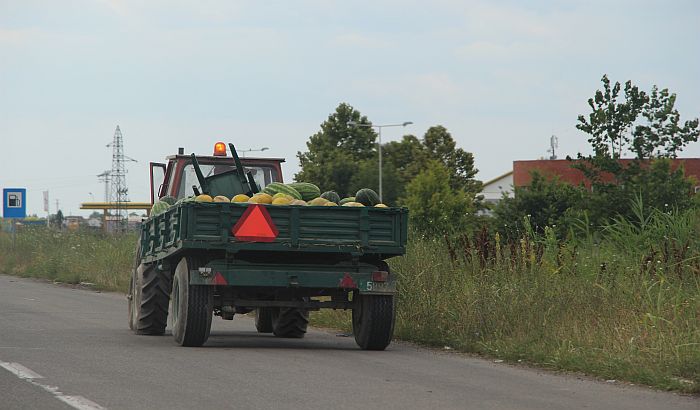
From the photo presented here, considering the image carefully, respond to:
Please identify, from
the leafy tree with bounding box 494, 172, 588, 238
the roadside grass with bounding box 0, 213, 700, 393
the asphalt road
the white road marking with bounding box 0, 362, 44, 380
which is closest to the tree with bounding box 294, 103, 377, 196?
the leafy tree with bounding box 494, 172, 588, 238

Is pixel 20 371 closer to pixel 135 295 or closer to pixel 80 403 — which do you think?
pixel 80 403

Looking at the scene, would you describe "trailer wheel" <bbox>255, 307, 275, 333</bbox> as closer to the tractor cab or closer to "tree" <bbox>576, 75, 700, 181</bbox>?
the tractor cab

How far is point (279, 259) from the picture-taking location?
14.7 m

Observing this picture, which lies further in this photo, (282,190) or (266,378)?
(282,190)

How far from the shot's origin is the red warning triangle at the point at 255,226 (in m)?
13.8

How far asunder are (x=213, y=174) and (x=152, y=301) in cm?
185

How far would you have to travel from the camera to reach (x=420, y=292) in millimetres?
16641

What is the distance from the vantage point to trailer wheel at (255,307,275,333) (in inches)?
703

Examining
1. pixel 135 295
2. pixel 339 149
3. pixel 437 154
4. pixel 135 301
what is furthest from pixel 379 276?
pixel 437 154

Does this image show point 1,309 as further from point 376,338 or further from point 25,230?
point 25,230

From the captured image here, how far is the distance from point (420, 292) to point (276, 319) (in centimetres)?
210

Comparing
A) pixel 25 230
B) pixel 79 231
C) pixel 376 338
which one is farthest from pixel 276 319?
pixel 25 230

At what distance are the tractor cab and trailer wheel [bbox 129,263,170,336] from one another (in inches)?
48.2

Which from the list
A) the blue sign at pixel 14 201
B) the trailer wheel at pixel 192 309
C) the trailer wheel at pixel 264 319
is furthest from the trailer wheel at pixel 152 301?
the blue sign at pixel 14 201
